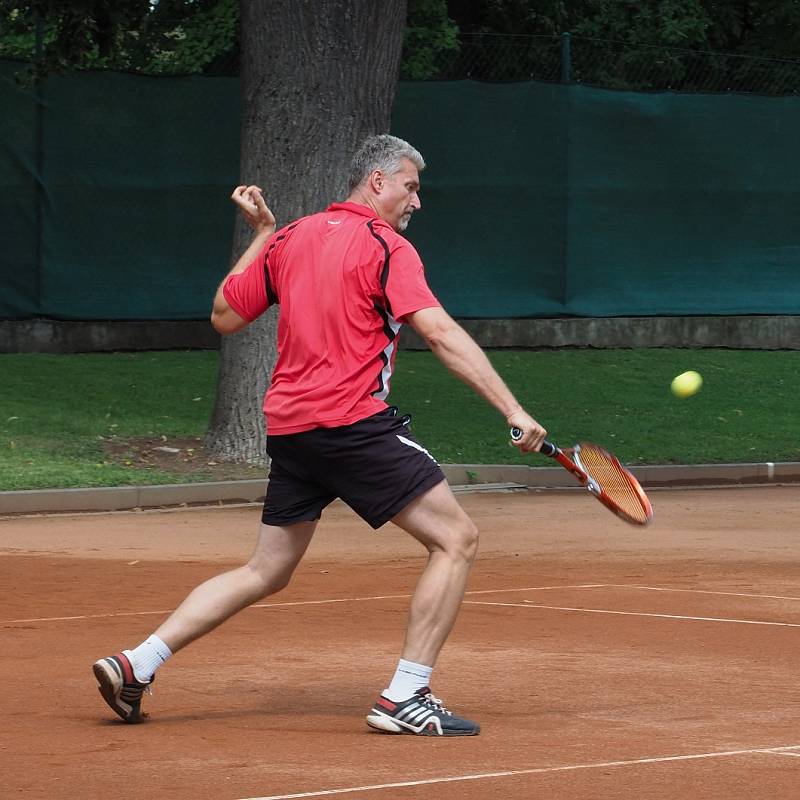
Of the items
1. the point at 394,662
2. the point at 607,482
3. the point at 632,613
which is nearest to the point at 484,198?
the point at 632,613

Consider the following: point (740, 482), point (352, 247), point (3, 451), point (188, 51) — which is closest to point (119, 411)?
point (3, 451)

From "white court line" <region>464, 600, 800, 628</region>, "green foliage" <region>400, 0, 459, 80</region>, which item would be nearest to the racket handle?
"white court line" <region>464, 600, 800, 628</region>

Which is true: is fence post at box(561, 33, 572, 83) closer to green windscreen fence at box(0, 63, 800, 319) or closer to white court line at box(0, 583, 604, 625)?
green windscreen fence at box(0, 63, 800, 319)

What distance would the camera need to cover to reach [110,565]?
10.1 metres

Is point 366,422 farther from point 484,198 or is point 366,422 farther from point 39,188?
point 484,198

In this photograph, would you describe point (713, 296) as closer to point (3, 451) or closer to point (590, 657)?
point (3, 451)

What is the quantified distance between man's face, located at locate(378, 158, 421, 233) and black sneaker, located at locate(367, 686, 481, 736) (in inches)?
60.9

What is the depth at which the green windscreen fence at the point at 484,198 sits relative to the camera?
18656mm

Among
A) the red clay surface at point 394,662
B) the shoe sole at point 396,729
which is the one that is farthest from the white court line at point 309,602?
the shoe sole at point 396,729

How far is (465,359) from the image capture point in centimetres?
583

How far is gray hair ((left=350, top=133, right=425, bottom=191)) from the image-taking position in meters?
6.12

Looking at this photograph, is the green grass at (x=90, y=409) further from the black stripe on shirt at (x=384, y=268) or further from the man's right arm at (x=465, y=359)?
the man's right arm at (x=465, y=359)

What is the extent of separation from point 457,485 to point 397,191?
25.9 ft

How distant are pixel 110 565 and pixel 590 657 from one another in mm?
3558
